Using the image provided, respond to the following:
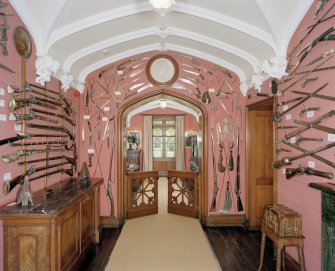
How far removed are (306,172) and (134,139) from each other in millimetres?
9605

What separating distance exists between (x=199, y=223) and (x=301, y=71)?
11.3 ft

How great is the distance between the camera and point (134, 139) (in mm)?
11891

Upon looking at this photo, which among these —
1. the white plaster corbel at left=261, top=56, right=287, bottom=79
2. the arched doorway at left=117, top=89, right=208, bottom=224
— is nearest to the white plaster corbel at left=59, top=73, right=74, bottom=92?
the arched doorway at left=117, top=89, right=208, bottom=224

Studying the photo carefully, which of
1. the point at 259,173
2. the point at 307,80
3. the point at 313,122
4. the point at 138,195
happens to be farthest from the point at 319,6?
the point at 138,195

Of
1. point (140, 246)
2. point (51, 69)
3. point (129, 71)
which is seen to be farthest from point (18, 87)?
point (140, 246)

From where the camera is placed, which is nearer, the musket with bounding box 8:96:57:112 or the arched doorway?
A: the musket with bounding box 8:96:57:112

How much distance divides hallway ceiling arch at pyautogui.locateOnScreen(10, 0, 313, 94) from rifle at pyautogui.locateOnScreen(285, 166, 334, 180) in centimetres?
137

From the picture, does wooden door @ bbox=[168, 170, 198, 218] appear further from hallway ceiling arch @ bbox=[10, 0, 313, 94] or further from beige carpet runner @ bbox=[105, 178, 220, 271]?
hallway ceiling arch @ bbox=[10, 0, 313, 94]

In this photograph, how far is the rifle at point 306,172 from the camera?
244cm

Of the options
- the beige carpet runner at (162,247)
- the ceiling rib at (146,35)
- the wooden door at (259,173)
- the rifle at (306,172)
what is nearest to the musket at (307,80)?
the rifle at (306,172)

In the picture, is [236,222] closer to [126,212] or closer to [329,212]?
[126,212]

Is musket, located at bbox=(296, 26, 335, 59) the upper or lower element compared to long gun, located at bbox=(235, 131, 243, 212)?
upper

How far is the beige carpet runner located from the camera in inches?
135

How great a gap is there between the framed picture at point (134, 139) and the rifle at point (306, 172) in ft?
29.6
